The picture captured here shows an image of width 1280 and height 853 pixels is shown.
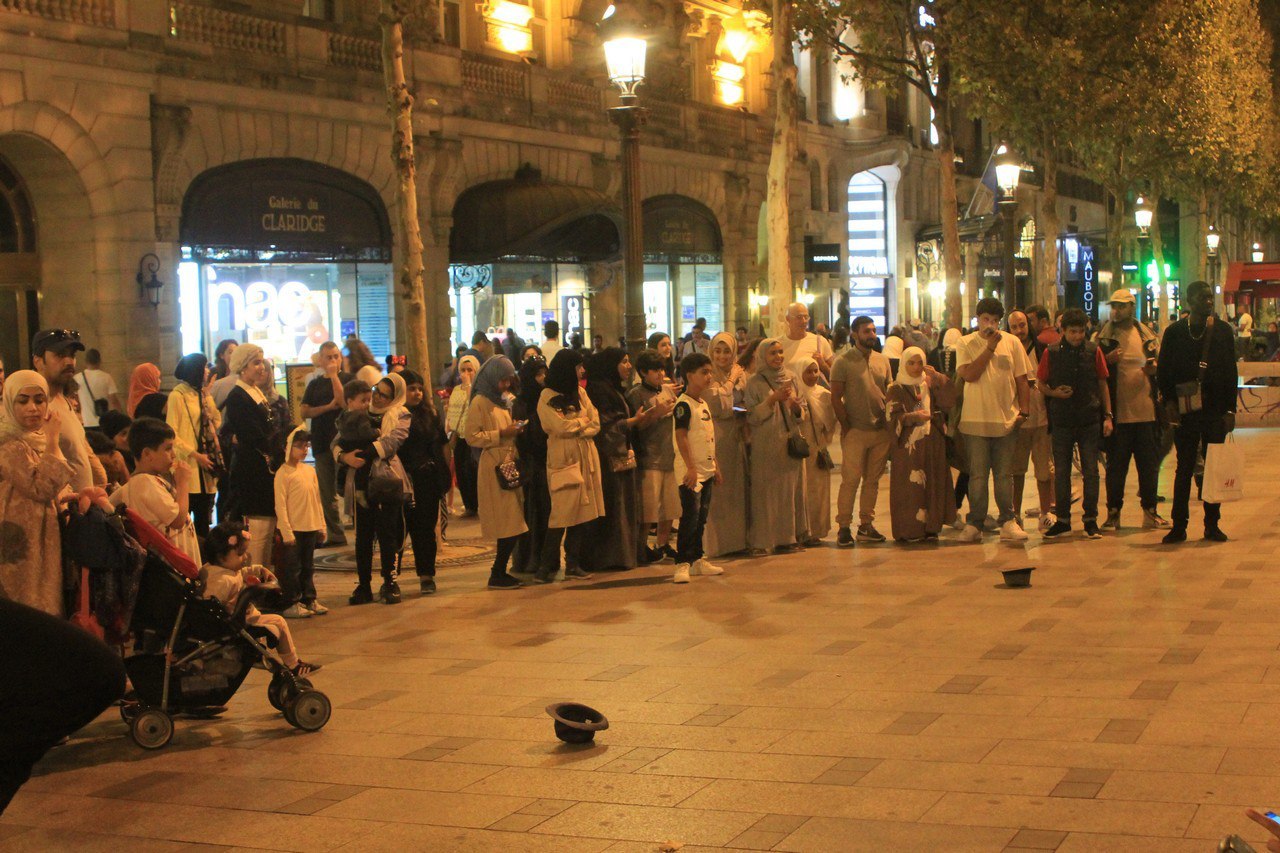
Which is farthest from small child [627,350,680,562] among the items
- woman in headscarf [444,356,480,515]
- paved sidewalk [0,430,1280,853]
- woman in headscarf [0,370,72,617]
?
woman in headscarf [0,370,72,617]

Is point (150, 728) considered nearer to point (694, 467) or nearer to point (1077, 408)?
point (694, 467)

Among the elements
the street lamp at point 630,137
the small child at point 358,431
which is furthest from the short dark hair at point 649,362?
the small child at point 358,431

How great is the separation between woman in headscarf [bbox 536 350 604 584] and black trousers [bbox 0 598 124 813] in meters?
8.13

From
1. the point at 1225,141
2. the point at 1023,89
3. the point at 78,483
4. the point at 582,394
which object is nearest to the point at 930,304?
the point at 1225,141

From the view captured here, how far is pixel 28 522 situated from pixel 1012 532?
845 centimetres

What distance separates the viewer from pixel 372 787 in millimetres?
6586

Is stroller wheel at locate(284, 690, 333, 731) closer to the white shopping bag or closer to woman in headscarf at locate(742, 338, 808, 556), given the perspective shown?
woman in headscarf at locate(742, 338, 808, 556)

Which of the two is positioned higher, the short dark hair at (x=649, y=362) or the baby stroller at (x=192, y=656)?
the short dark hair at (x=649, y=362)

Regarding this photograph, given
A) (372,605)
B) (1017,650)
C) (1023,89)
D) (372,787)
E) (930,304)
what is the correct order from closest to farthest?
(372,787), (1017,650), (372,605), (1023,89), (930,304)

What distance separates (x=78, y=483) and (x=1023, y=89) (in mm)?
30050

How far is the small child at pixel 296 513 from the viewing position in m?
10.7

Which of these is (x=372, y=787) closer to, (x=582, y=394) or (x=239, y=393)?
(x=239, y=393)

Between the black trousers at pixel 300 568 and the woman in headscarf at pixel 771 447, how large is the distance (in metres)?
3.87

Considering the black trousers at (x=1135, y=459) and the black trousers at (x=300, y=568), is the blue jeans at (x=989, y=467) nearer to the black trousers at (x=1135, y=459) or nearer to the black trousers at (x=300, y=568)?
the black trousers at (x=1135, y=459)
